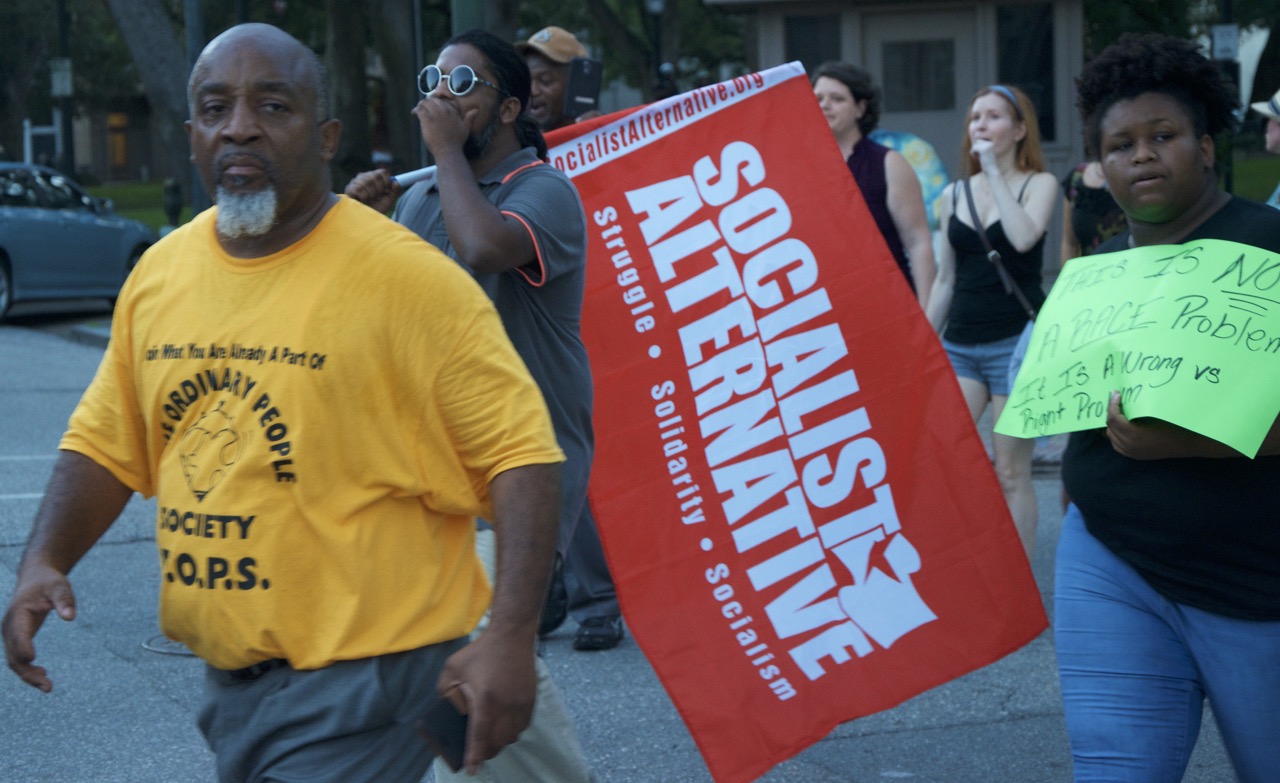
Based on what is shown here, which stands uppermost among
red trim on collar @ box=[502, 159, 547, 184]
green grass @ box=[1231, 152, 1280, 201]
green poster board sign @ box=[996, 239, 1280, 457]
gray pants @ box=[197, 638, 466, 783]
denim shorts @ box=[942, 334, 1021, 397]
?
red trim on collar @ box=[502, 159, 547, 184]

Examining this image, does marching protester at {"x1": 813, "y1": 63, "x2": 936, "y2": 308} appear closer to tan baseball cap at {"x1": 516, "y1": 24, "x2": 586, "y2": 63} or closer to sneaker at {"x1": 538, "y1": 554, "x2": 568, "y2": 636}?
tan baseball cap at {"x1": 516, "y1": 24, "x2": 586, "y2": 63}

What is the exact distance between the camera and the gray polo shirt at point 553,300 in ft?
12.9

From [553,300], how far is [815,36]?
12.3 metres

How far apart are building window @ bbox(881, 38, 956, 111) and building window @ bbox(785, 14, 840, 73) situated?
493 millimetres

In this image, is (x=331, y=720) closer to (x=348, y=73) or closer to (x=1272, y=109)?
(x=1272, y=109)

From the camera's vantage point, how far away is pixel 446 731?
2393 mm

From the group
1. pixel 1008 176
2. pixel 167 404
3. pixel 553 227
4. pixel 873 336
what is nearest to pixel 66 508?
pixel 167 404

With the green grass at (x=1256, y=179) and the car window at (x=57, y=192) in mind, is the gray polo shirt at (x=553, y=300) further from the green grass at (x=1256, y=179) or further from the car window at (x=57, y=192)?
the green grass at (x=1256, y=179)

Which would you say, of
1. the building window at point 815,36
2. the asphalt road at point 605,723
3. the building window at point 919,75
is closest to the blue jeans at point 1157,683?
the asphalt road at point 605,723

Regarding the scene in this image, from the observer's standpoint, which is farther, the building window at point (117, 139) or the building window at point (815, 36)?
the building window at point (117, 139)

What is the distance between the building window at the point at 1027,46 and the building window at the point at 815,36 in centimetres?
154

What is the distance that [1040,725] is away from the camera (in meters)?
5.09

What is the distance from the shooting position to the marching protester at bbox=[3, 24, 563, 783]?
2.47 m

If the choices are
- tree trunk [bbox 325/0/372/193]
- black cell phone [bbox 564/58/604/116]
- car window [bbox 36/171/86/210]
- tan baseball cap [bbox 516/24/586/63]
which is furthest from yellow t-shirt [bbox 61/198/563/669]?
tree trunk [bbox 325/0/372/193]
